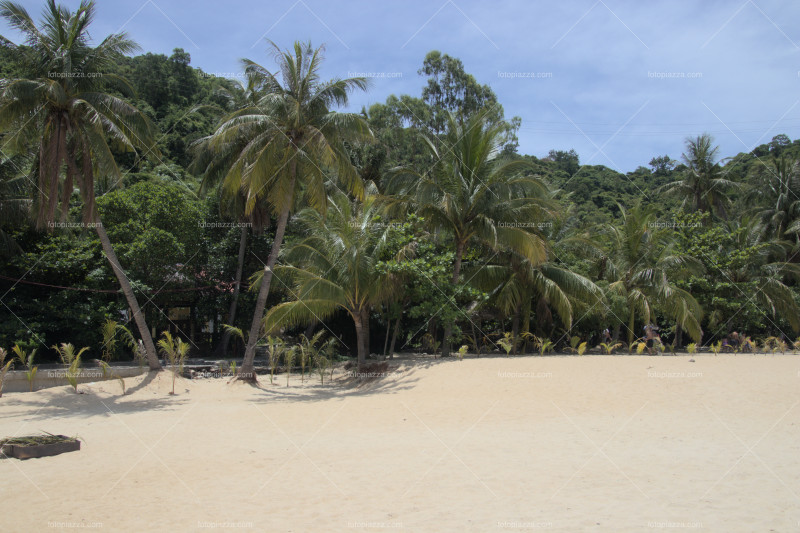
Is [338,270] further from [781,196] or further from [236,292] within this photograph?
[781,196]

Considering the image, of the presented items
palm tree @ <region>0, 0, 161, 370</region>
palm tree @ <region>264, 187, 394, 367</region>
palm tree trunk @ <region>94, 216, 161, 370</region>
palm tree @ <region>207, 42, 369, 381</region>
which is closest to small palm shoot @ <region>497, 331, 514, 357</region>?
palm tree @ <region>264, 187, 394, 367</region>

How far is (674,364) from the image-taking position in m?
14.3

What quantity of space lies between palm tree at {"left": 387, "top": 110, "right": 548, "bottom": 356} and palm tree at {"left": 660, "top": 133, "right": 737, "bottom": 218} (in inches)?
795

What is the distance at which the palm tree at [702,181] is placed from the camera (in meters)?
31.5

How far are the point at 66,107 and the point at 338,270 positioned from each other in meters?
8.14

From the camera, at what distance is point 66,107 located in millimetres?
13539

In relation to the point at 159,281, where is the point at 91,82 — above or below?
above

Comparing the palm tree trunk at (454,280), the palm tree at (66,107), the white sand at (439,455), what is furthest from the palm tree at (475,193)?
the palm tree at (66,107)

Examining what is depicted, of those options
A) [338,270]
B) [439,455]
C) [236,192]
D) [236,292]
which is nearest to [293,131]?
→ [236,192]

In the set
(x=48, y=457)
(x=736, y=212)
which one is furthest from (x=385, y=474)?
(x=736, y=212)

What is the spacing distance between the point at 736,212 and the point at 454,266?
97.4 ft

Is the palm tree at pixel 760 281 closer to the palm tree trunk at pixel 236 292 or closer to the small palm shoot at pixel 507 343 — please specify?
the small palm shoot at pixel 507 343

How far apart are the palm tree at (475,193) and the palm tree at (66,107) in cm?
783

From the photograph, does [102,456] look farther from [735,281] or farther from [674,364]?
[735,281]
